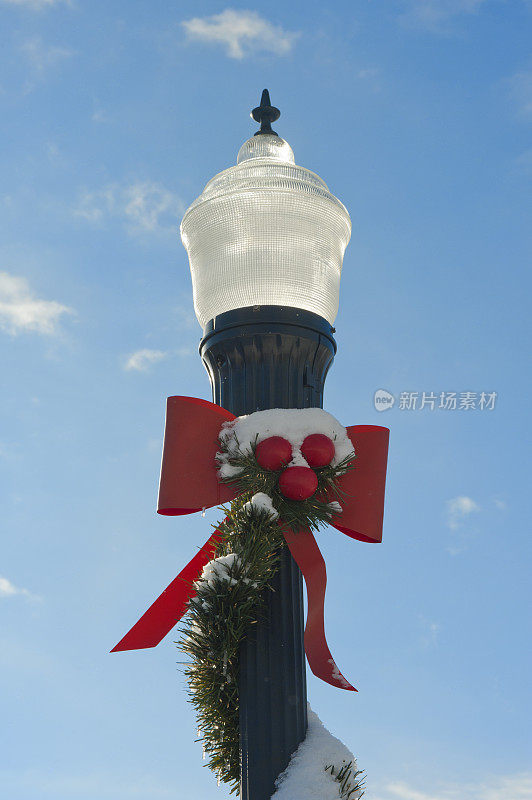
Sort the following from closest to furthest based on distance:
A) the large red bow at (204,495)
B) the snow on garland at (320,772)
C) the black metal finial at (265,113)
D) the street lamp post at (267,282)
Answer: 1. the snow on garland at (320,772)
2. the large red bow at (204,495)
3. the street lamp post at (267,282)
4. the black metal finial at (265,113)

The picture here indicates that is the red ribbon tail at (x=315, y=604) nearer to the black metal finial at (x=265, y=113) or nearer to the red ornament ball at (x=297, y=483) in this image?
the red ornament ball at (x=297, y=483)

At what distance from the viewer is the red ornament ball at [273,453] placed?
206cm

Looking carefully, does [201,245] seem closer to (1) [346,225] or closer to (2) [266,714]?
(1) [346,225]

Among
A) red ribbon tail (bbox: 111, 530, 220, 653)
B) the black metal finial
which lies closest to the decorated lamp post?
red ribbon tail (bbox: 111, 530, 220, 653)

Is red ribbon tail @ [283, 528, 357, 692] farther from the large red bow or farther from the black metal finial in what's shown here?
the black metal finial

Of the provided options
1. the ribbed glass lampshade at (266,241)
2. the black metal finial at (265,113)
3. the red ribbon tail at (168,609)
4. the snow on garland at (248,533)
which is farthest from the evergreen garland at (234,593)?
the black metal finial at (265,113)

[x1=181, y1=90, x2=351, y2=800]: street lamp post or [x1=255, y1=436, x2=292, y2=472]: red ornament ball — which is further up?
[x1=181, y1=90, x2=351, y2=800]: street lamp post

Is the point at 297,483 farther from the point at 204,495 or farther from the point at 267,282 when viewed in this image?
the point at 267,282

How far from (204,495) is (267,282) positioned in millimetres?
674

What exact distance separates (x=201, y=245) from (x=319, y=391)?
592 millimetres

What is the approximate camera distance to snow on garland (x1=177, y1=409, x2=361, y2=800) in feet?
6.53

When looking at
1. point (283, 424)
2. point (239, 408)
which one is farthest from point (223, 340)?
point (283, 424)

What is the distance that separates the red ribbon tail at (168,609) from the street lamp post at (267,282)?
231 mm

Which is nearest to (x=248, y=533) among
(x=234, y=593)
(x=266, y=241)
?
(x=234, y=593)
